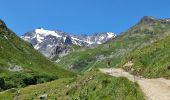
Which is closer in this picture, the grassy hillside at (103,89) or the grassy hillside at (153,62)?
the grassy hillside at (103,89)

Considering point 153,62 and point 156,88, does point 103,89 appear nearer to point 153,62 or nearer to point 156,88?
point 156,88

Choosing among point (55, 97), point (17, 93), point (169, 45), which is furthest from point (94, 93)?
point (17, 93)

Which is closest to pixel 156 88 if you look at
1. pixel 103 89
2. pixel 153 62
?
pixel 103 89

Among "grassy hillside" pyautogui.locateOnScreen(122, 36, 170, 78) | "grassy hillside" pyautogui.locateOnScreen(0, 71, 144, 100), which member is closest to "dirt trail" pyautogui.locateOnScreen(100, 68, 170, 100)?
"grassy hillside" pyautogui.locateOnScreen(0, 71, 144, 100)

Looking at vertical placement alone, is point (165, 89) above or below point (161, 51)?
below

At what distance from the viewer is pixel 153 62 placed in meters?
75.3

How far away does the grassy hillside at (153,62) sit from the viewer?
70.0 metres

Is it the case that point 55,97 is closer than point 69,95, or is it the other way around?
point 69,95

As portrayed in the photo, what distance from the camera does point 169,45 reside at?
8419 cm

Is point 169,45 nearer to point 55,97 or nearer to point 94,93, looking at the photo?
point 55,97

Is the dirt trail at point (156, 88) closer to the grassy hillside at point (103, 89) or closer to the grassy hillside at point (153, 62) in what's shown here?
the grassy hillside at point (103, 89)

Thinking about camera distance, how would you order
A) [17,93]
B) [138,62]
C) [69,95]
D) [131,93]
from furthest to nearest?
[17,93] → [138,62] → [69,95] → [131,93]

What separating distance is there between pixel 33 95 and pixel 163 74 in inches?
964

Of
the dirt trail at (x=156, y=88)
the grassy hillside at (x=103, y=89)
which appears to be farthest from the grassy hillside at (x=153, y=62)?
the grassy hillside at (x=103, y=89)
